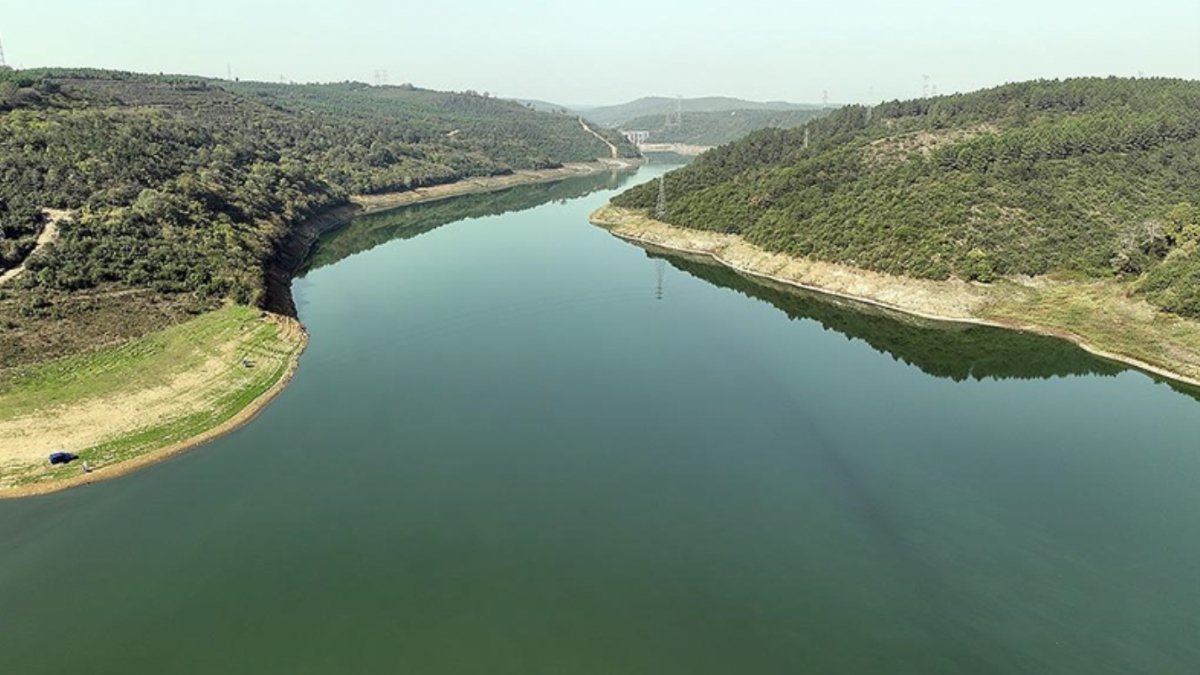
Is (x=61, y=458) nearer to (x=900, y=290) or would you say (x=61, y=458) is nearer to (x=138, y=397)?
(x=138, y=397)

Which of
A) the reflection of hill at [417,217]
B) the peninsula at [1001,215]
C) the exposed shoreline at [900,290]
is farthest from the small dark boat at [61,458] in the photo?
A: the peninsula at [1001,215]

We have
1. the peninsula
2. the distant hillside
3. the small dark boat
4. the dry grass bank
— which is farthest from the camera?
the peninsula

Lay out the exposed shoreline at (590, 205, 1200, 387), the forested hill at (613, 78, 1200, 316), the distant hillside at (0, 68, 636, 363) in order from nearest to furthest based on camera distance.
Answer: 1. the exposed shoreline at (590, 205, 1200, 387)
2. the distant hillside at (0, 68, 636, 363)
3. the forested hill at (613, 78, 1200, 316)

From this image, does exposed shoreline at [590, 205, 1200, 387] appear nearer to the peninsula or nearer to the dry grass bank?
the peninsula

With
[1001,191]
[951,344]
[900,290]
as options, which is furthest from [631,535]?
[1001,191]

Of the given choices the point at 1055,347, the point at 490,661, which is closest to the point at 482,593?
the point at 490,661

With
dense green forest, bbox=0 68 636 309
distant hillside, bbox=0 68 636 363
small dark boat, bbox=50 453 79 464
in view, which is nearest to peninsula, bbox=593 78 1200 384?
dense green forest, bbox=0 68 636 309

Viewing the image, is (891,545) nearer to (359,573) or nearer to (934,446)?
(934,446)
